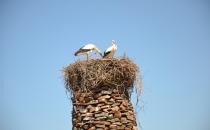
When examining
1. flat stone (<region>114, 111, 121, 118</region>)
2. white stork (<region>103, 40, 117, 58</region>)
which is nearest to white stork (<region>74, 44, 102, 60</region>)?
white stork (<region>103, 40, 117, 58</region>)

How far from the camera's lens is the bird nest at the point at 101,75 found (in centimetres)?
943

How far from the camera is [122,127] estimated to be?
9086 mm

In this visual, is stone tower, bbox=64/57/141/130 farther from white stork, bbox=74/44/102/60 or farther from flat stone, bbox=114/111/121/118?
white stork, bbox=74/44/102/60

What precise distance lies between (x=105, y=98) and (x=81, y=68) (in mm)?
1001

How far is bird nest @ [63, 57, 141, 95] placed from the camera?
9430mm

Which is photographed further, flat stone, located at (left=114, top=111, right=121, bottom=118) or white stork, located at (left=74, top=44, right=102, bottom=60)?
white stork, located at (left=74, top=44, right=102, bottom=60)

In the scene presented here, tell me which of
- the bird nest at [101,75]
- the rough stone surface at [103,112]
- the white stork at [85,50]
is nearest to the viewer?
the rough stone surface at [103,112]

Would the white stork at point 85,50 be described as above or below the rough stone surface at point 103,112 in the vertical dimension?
above

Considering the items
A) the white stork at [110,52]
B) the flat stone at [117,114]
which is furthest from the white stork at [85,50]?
the flat stone at [117,114]

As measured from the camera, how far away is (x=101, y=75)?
940 cm

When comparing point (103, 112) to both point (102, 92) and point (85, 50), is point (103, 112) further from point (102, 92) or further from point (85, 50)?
point (85, 50)

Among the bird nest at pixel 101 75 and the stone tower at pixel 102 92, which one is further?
the bird nest at pixel 101 75

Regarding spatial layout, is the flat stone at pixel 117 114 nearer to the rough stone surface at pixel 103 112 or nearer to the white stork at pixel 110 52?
the rough stone surface at pixel 103 112

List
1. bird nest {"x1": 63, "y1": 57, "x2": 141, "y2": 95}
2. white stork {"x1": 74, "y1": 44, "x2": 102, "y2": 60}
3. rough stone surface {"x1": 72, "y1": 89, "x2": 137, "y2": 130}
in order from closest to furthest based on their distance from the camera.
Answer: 1. rough stone surface {"x1": 72, "y1": 89, "x2": 137, "y2": 130}
2. bird nest {"x1": 63, "y1": 57, "x2": 141, "y2": 95}
3. white stork {"x1": 74, "y1": 44, "x2": 102, "y2": 60}
